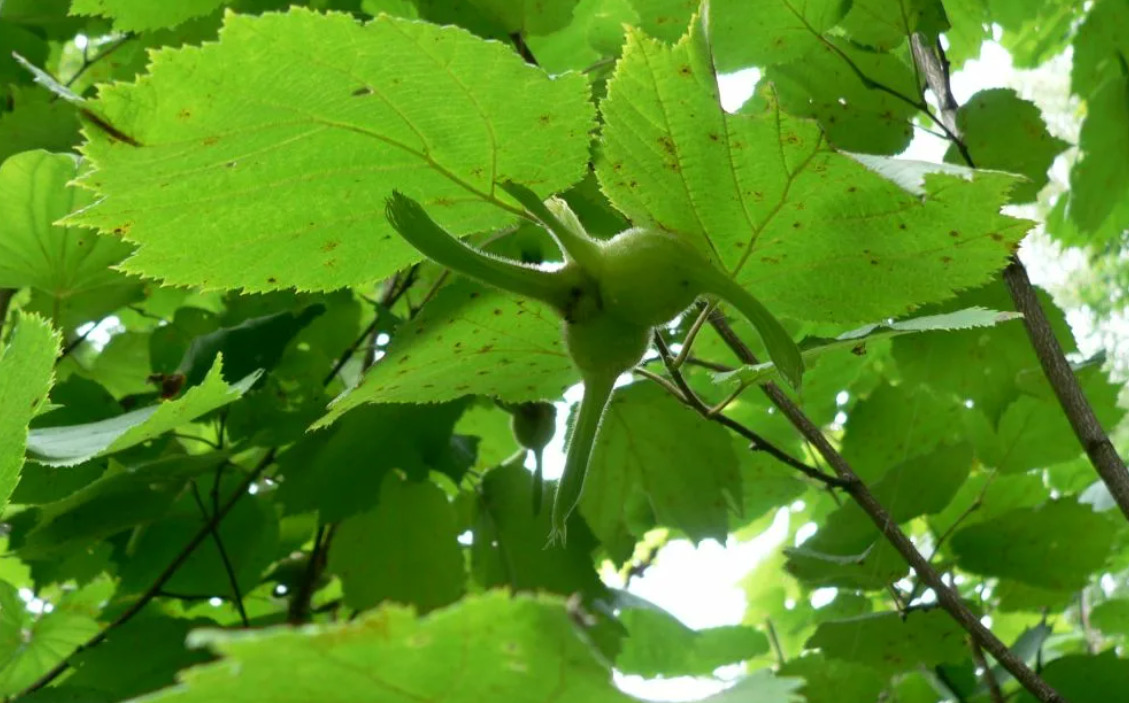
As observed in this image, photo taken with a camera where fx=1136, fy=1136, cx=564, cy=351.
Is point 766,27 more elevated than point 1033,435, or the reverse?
point 766,27

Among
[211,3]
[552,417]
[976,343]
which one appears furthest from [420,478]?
[976,343]

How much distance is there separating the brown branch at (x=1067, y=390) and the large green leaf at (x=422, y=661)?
2.45 feet

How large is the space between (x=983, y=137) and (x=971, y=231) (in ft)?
2.11

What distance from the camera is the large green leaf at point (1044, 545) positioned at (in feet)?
4.29

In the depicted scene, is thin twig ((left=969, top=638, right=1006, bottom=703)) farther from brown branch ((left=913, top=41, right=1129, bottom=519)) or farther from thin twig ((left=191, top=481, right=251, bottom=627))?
thin twig ((left=191, top=481, right=251, bottom=627))

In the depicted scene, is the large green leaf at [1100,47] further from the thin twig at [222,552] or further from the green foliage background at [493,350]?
the thin twig at [222,552]

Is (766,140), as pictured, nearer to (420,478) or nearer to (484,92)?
(484,92)

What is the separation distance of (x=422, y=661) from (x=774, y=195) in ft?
1.39

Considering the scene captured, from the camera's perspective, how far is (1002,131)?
4.22 feet

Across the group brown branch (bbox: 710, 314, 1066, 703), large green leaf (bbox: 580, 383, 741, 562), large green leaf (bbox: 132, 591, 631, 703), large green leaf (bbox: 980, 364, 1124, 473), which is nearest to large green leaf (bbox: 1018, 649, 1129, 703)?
brown branch (bbox: 710, 314, 1066, 703)

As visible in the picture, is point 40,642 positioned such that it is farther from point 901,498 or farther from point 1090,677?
point 1090,677

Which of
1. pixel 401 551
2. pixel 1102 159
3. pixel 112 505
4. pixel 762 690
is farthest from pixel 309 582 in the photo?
pixel 1102 159

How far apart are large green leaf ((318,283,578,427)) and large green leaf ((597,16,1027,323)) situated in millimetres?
133

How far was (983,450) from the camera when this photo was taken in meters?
1.43
